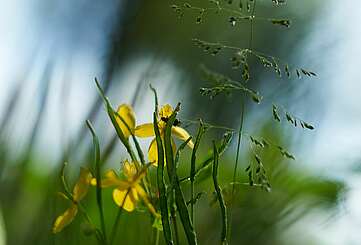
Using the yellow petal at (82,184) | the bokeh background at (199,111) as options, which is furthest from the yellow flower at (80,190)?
the bokeh background at (199,111)

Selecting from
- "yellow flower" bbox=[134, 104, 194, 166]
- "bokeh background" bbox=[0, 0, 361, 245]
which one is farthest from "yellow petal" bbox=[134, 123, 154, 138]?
"bokeh background" bbox=[0, 0, 361, 245]

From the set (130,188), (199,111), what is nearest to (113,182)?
(130,188)

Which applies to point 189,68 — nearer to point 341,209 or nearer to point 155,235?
point 341,209

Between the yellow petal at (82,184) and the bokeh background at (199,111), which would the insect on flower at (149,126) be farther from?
the bokeh background at (199,111)

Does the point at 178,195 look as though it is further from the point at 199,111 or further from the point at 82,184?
the point at 199,111

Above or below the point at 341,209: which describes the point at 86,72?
above

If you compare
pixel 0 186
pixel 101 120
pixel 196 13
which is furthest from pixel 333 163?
pixel 196 13
